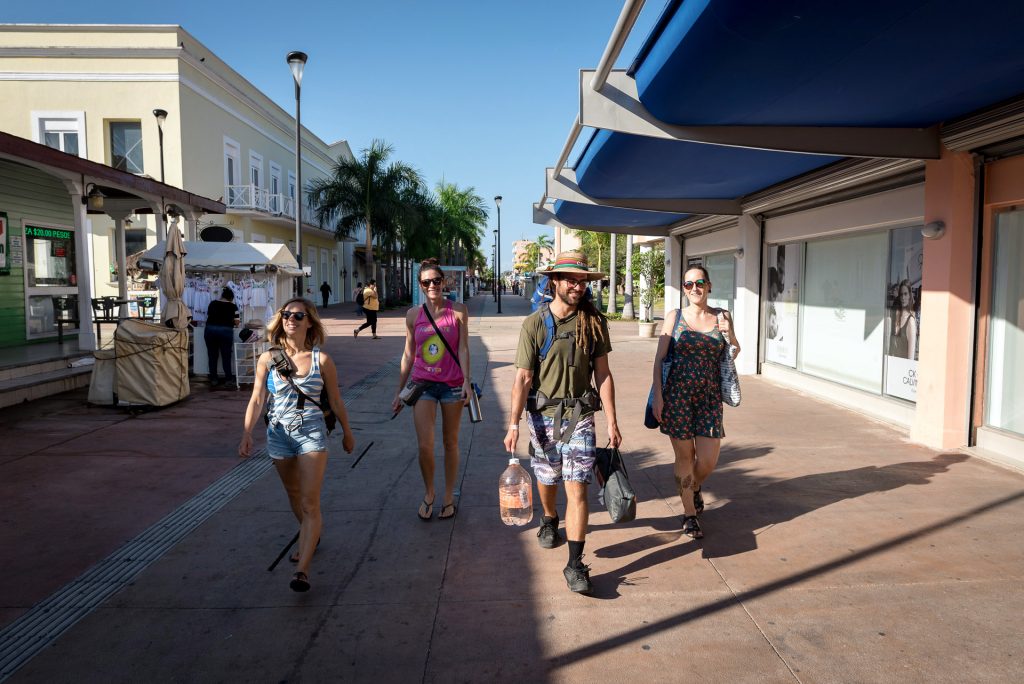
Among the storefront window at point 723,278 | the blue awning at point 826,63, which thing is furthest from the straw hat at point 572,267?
the storefront window at point 723,278

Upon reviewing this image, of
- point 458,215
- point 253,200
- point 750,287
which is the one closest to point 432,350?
point 750,287

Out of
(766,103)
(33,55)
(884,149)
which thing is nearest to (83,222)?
(766,103)

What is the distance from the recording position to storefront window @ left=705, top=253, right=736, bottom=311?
13.8 m

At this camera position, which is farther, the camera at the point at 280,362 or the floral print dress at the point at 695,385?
the floral print dress at the point at 695,385

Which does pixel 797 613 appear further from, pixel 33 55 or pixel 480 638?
pixel 33 55

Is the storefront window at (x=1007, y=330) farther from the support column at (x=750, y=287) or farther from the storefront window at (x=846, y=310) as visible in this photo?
the support column at (x=750, y=287)

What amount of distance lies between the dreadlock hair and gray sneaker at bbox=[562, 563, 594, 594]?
1156 mm

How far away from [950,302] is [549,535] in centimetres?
462

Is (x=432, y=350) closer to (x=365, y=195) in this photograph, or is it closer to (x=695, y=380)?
(x=695, y=380)

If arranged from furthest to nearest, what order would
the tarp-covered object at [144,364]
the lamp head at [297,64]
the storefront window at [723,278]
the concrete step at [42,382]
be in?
the lamp head at [297,64] < the storefront window at [723,278] < the concrete step at [42,382] < the tarp-covered object at [144,364]

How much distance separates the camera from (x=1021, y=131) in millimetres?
5480

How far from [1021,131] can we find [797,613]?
14.9 feet

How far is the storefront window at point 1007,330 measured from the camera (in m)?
A: 5.96

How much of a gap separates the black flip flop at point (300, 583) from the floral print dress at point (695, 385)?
2.28 metres
